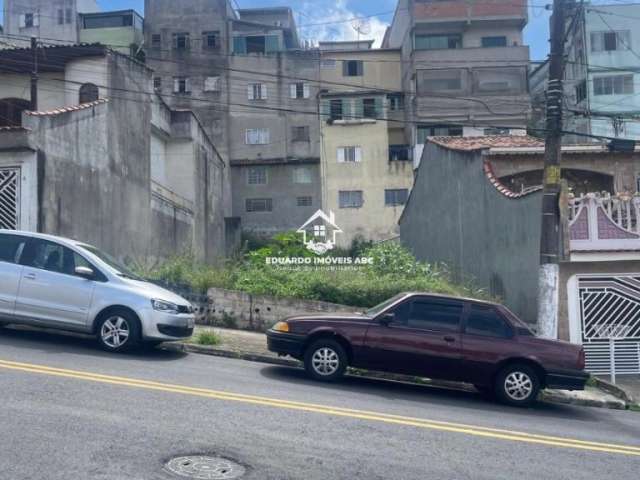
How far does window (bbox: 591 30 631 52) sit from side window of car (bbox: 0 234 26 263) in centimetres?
4190

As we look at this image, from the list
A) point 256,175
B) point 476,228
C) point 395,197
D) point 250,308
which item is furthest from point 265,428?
point 256,175

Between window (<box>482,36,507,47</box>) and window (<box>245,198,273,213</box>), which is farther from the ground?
window (<box>482,36,507,47</box>)

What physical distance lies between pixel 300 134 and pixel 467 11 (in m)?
14.3

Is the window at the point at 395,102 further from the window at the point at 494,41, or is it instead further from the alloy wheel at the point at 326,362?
the alloy wheel at the point at 326,362

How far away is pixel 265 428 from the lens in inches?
283

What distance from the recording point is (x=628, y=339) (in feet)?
47.6

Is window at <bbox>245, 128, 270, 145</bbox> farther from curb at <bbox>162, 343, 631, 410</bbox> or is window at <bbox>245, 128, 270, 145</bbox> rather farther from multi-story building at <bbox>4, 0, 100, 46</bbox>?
curb at <bbox>162, 343, 631, 410</bbox>

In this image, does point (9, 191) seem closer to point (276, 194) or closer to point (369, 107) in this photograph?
point (276, 194)

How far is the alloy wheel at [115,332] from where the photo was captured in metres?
10.9

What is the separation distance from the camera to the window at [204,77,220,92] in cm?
4862

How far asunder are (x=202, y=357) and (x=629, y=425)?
263 inches

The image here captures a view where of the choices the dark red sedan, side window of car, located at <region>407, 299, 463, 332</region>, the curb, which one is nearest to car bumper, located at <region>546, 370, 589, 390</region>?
the dark red sedan

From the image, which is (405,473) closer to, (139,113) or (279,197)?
(139,113)

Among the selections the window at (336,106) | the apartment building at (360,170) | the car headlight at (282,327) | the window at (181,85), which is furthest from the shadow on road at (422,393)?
the window at (181,85)
